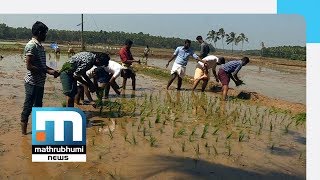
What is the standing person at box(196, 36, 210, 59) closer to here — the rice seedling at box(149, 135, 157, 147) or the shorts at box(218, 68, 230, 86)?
the shorts at box(218, 68, 230, 86)

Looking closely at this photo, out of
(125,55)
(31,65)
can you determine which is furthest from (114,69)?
(31,65)

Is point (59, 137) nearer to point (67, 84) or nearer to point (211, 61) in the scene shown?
point (67, 84)

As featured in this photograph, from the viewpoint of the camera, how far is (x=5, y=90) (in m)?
8.45

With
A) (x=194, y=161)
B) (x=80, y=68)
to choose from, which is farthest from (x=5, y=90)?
(x=194, y=161)

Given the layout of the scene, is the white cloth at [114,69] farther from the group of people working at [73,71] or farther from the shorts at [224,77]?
the shorts at [224,77]

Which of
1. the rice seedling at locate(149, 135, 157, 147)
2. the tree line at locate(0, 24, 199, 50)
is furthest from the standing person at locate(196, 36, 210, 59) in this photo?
the rice seedling at locate(149, 135, 157, 147)

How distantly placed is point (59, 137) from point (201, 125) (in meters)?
2.64

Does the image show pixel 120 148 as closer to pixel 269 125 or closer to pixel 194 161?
pixel 194 161

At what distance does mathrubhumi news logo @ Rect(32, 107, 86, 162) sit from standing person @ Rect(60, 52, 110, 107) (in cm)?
149

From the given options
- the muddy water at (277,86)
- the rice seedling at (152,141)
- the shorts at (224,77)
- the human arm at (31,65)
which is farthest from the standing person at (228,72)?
the human arm at (31,65)

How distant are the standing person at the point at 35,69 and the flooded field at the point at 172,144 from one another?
0.43 metres

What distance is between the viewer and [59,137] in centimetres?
392

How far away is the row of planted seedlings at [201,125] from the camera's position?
15.8 ft

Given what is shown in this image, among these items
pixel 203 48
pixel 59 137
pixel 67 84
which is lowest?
pixel 59 137
